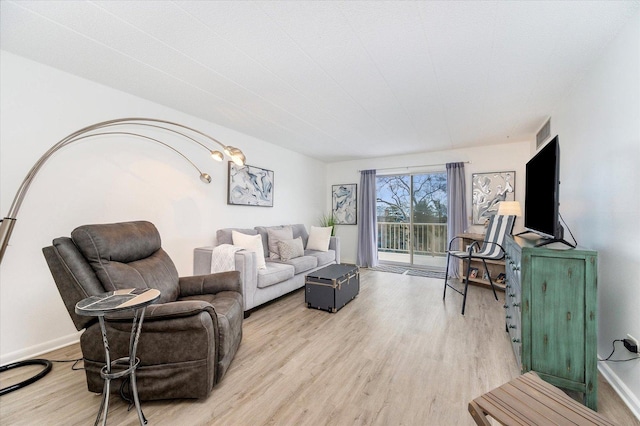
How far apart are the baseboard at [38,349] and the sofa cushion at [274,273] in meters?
1.68

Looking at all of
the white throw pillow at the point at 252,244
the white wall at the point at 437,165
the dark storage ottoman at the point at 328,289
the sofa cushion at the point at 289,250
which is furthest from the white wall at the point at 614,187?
the sofa cushion at the point at 289,250

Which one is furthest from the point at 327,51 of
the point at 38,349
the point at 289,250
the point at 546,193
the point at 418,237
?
the point at 418,237

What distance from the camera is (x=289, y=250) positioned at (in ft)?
12.5

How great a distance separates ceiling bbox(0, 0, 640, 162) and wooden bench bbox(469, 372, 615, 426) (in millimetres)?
1970

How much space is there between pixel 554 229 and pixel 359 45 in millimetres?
1810

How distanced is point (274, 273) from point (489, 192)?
3937 mm

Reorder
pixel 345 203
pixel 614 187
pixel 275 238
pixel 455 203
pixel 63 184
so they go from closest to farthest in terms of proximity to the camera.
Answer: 1. pixel 614 187
2. pixel 63 184
3. pixel 275 238
4. pixel 455 203
5. pixel 345 203

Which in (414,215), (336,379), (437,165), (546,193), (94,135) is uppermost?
(437,165)

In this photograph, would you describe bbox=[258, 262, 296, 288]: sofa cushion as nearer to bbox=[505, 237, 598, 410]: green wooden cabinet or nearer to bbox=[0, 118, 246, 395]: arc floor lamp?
bbox=[0, 118, 246, 395]: arc floor lamp

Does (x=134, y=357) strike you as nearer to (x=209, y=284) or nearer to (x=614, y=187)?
(x=209, y=284)

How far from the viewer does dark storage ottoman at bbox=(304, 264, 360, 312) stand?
2992 millimetres

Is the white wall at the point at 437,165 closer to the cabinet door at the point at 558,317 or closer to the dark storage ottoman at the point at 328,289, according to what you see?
the dark storage ottoman at the point at 328,289

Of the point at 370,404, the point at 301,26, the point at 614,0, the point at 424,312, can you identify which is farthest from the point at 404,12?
the point at 424,312

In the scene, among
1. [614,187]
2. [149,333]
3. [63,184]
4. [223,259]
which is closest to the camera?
[149,333]
